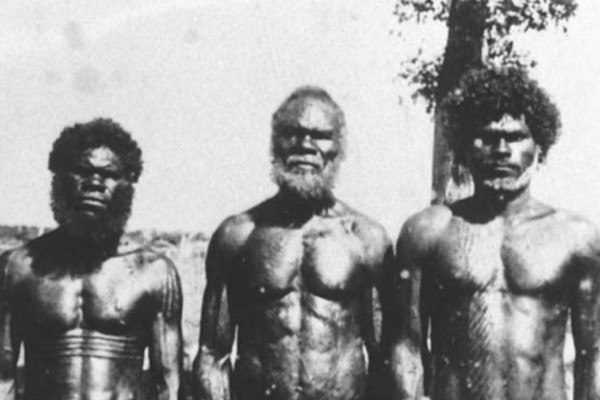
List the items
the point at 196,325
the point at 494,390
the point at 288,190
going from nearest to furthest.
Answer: the point at 494,390 → the point at 288,190 → the point at 196,325

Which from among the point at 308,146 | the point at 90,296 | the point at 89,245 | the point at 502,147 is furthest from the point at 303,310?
the point at 502,147

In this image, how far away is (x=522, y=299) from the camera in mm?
7027

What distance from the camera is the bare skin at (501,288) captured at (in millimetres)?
6984

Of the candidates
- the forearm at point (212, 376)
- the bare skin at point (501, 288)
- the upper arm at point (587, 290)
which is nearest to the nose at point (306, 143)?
the bare skin at point (501, 288)

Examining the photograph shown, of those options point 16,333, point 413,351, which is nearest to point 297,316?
point 413,351

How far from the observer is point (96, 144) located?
752 cm

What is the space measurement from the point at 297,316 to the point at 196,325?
5.17m

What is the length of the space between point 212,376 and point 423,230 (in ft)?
4.66

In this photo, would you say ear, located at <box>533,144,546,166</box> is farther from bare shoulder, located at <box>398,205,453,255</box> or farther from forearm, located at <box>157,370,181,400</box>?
forearm, located at <box>157,370,181,400</box>

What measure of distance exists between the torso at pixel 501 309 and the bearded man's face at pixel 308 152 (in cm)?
78

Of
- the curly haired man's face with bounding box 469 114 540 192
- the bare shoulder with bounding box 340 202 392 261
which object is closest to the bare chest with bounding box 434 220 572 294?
the curly haired man's face with bounding box 469 114 540 192

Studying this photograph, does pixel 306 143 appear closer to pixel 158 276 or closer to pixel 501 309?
pixel 158 276

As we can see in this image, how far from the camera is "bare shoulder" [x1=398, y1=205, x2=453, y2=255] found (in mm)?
7172

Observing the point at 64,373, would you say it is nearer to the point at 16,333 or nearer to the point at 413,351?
the point at 16,333
